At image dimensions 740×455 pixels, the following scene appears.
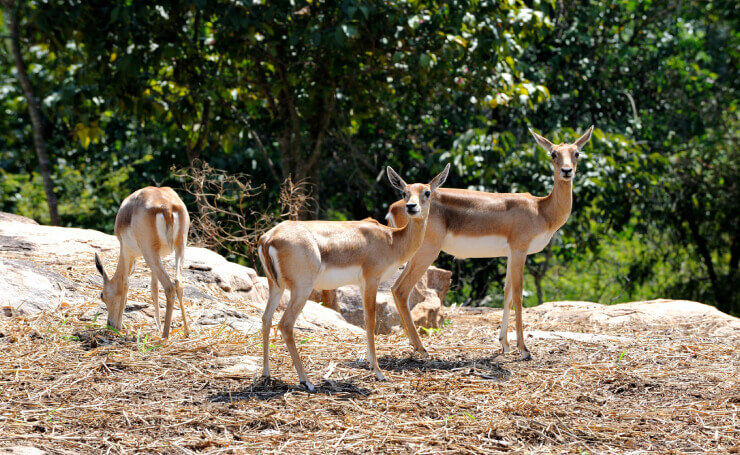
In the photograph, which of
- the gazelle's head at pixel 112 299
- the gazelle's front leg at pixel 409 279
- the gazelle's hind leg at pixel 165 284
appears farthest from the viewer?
the gazelle's front leg at pixel 409 279

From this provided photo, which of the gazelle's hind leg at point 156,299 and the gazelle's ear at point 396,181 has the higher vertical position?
Result: the gazelle's ear at point 396,181

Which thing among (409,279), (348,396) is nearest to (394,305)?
(409,279)

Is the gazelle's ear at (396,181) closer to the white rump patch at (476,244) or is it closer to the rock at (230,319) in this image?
the white rump patch at (476,244)

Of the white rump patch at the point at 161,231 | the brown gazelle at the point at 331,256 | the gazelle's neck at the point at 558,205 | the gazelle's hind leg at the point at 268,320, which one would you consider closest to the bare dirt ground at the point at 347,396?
the gazelle's hind leg at the point at 268,320

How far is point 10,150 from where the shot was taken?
48.9ft

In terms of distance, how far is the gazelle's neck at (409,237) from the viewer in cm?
655

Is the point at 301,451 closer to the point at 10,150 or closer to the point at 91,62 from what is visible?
the point at 91,62

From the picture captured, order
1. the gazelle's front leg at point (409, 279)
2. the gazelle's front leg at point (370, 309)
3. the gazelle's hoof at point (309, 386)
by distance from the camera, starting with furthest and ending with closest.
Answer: the gazelle's front leg at point (409, 279), the gazelle's front leg at point (370, 309), the gazelle's hoof at point (309, 386)

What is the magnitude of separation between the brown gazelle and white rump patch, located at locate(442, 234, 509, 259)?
1087 mm

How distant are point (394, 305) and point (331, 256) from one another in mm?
2759

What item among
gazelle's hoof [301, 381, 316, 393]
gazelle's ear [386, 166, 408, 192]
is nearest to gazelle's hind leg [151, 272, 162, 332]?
gazelle's hoof [301, 381, 316, 393]

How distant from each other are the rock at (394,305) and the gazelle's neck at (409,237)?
184 cm

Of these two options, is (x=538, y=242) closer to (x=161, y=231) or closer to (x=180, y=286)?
(x=180, y=286)

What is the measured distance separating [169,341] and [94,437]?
2.09 metres
